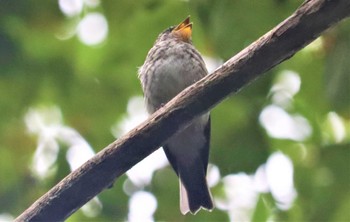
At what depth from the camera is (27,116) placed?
4098 mm

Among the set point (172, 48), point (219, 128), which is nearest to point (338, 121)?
point (219, 128)

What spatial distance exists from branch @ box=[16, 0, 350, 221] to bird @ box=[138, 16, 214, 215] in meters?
1.38

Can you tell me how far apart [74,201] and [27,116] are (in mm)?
1770

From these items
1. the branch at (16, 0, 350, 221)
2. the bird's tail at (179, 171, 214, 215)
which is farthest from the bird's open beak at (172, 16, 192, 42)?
the branch at (16, 0, 350, 221)

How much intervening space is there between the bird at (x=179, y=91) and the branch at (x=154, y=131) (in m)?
1.38

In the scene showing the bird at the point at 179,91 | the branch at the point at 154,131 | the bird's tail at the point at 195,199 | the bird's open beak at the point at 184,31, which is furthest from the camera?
the bird's open beak at the point at 184,31

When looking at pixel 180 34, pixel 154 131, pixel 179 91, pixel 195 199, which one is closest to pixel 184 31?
pixel 180 34

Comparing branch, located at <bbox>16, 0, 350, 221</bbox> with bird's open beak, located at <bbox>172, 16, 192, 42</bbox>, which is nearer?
branch, located at <bbox>16, 0, 350, 221</bbox>

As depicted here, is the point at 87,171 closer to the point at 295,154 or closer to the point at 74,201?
the point at 74,201

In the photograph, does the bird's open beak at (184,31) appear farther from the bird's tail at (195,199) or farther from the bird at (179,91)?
the bird's tail at (195,199)

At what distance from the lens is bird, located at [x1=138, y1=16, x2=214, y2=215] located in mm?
3924

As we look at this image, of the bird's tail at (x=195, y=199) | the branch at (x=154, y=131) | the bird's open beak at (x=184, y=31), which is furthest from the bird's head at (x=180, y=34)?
the branch at (x=154, y=131)

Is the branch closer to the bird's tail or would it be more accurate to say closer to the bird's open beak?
the bird's tail

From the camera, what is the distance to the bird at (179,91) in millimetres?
3924
